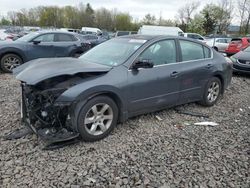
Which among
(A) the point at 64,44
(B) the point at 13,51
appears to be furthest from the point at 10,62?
(A) the point at 64,44

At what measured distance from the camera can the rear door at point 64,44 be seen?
995 centimetres

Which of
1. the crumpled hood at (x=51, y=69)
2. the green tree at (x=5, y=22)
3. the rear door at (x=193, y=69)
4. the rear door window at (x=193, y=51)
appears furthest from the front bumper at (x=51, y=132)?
the green tree at (x=5, y=22)

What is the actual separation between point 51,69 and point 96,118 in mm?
954

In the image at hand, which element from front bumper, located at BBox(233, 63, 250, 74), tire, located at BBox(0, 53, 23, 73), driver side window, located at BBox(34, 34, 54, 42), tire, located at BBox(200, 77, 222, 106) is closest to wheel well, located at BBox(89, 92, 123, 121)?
tire, located at BBox(200, 77, 222, 106)

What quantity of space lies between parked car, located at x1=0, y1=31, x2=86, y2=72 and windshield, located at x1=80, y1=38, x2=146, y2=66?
4974 millimetres

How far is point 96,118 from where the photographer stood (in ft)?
12.8

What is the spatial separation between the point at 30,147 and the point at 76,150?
652mm

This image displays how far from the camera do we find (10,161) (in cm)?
336

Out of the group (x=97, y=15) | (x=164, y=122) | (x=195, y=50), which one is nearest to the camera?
(x=164, y=122)

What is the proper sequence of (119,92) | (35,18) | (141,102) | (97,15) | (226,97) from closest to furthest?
(119,92), (141,102), (226,97), (97,15), (35,18)

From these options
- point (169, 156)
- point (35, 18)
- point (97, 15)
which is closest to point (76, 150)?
point (169, 156)

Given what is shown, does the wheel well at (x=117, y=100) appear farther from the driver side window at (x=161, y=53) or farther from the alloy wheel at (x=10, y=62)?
the alloy wheel at (x=10, y=62)

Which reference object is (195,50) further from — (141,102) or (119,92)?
(119,92)

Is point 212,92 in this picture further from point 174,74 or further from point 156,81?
point 156,81
